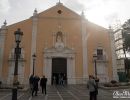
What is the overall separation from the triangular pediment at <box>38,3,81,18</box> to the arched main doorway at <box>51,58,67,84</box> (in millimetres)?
6695

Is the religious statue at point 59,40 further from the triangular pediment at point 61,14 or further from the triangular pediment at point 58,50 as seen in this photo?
the triangular pediment at point 61,14

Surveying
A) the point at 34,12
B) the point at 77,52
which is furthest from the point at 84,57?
the point at 34,12

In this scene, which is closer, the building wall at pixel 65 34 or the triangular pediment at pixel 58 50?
the building wall at pixel 65 34

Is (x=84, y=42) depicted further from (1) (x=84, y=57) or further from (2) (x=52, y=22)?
(2) (x=52, y=22)

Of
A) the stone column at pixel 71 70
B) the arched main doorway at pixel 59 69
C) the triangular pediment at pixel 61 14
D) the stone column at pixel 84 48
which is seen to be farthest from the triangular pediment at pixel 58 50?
the triangular pediment at pixel 61 14

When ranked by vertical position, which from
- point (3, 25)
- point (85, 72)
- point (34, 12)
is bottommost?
point (85, 72)

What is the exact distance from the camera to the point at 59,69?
2906 cm

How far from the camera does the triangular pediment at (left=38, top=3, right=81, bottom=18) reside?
30.2 metres

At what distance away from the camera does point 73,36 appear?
29.6m

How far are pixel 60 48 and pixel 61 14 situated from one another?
5389 millimetres

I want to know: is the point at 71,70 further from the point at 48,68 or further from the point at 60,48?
the point at 60,48

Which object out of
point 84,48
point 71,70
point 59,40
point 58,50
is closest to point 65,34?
point 59,40

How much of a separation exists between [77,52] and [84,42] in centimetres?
183

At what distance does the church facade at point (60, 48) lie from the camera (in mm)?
27703
